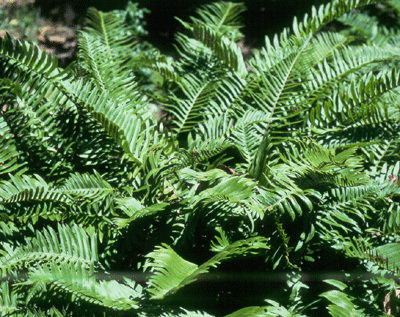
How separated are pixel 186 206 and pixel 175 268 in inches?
8.8

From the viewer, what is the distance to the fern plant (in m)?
1.03

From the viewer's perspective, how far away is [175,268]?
0.98 m

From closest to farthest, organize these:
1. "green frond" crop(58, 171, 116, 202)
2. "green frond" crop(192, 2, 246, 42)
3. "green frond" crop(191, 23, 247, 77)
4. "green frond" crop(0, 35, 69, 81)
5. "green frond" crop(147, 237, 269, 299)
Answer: "green frond" crop(147, 237, 269, 299) → "green frond" crop(58, 171, 116, 202) → "green frond" crop(0, 35, 69, 81) → "green frond" crop(191, 23, 247, 77) → "green frond" crop(192, 2, 246, 42)

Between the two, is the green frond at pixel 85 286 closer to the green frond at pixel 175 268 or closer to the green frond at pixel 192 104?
the green frond at pixel 175 268

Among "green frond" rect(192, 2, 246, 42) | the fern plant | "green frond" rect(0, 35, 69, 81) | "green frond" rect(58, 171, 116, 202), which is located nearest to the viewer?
the fern plant

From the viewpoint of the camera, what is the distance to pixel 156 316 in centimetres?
94

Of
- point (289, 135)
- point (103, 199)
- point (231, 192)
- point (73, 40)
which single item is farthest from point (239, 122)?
point (73, 40)

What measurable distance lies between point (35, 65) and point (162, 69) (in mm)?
528

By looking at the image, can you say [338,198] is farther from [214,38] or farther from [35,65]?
[35,65]

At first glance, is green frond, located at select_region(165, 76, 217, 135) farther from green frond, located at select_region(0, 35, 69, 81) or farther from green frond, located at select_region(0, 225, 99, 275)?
green frond, located at select_region(0, 225, 99, 275)

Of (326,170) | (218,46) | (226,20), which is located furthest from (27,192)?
(226,20)

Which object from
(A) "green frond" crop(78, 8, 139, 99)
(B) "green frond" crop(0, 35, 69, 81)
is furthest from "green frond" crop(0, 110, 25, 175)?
Answer: (A) "green frond" crop(78, 8, 139, 99)

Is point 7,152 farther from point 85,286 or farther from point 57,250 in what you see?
point 85,286

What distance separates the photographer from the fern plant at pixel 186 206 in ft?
3.39
